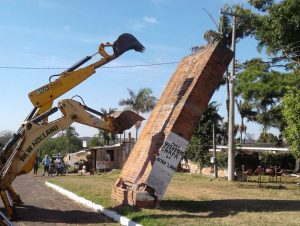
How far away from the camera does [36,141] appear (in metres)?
13.4

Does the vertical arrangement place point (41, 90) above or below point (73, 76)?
below

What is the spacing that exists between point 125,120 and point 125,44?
2.35 metres

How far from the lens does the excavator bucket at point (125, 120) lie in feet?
47.2

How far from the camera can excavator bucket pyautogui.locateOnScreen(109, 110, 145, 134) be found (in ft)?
47.2

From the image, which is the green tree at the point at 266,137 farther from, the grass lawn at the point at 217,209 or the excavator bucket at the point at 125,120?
the excavator bucket at the point at 125,120

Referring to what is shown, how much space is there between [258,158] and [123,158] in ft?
44.9

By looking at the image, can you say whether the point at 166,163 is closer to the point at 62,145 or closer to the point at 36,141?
the point at 36,141

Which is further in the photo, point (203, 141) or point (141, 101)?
point (141, 101)

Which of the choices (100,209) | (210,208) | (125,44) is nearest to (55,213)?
(100,209)

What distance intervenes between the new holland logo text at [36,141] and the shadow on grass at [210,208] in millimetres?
2778

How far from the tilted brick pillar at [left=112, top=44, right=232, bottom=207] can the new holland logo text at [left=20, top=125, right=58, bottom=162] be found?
286 centimetres

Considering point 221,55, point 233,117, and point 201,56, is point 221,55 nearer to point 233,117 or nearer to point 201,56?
point 201,56

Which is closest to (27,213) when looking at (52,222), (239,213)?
(52,222)

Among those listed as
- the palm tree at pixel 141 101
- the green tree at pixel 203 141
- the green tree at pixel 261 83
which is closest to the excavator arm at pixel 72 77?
the green tree at pixel 261 83
